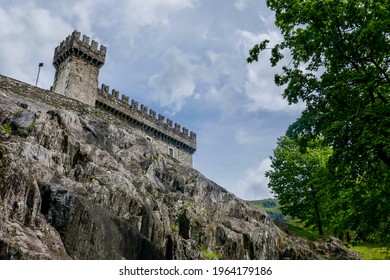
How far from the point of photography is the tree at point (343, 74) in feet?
40.8

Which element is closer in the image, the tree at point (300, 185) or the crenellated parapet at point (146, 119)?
the tree at point (300, 185)

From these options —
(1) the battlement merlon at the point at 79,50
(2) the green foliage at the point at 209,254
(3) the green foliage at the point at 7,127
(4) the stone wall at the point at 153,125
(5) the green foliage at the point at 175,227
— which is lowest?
(2) the green foliage at the point at 209,254

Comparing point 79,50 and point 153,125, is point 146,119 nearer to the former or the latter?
point 153,125

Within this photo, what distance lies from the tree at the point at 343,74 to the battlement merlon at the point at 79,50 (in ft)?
90.8

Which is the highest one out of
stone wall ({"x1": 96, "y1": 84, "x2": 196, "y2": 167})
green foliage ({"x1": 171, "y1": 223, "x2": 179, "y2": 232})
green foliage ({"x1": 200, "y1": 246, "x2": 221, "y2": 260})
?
stone wall ({"x1": 96, "y1": 84, "x2": 196, "y2": 167})

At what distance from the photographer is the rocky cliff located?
404 inches

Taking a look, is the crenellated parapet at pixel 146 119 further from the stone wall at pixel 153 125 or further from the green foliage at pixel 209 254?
the green foliage at pixel 209 254

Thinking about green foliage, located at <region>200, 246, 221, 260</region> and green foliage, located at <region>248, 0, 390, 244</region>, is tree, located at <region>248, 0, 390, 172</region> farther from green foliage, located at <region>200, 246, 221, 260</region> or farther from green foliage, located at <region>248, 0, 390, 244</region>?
green foliage, located at <region>200, 246, 221, 260</region>

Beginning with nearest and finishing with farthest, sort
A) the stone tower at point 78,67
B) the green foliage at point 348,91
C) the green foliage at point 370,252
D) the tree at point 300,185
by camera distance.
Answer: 1. the green foliage at point 348,91
2. the green foliage at point 370,252
3. the tree at point 300,185
4. the stone tower at point 78,67

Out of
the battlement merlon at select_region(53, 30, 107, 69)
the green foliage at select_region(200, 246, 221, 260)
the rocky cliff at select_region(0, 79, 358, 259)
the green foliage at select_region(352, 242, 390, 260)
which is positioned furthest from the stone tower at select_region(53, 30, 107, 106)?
the green foliage at select_region(352, 242, 390, 260)

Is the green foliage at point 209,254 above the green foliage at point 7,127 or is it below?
below

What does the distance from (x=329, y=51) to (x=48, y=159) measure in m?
12.2

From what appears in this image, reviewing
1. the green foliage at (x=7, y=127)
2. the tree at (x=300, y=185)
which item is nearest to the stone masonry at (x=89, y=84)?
the tree at (x=300, y=185)

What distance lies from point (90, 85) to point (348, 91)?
30278 mm
